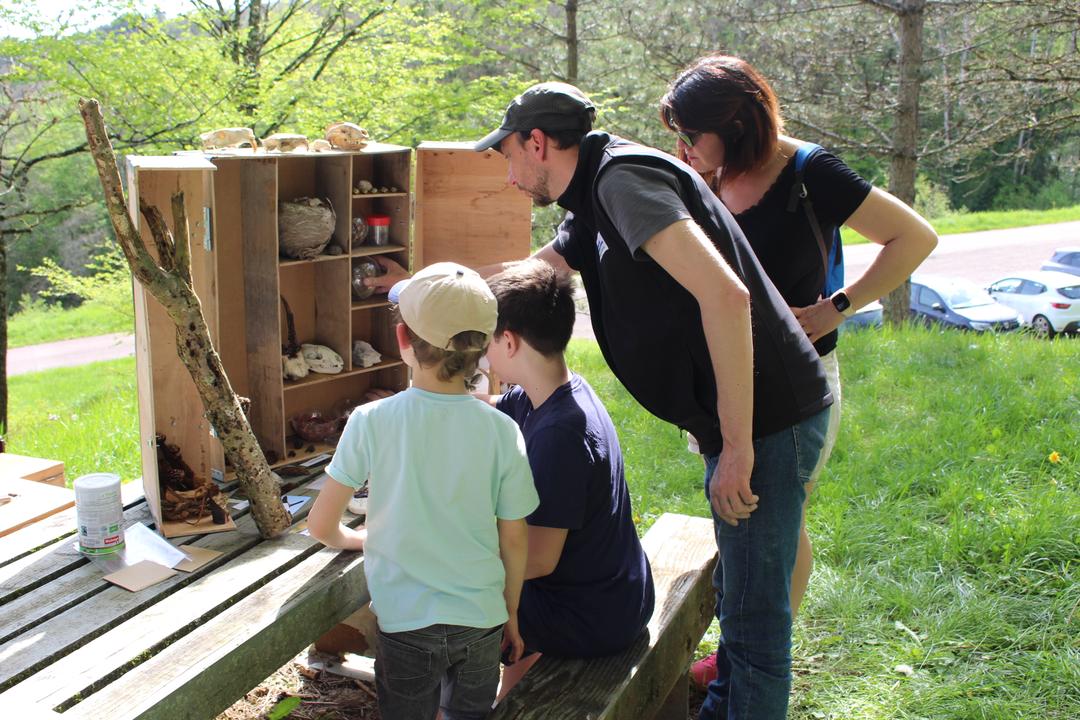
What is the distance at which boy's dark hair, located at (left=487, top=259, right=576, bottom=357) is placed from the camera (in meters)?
2.23

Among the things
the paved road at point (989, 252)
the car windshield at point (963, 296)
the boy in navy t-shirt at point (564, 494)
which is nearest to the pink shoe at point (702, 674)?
the boy in navy t-shirt at point (564, 494)

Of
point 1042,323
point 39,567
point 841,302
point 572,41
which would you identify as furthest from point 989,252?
point 39,567

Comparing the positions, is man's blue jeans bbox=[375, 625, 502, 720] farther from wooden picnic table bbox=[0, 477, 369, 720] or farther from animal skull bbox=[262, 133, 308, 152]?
animal skull bbox=[262, 133, 308, 152]

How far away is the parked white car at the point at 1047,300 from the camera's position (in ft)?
53.0

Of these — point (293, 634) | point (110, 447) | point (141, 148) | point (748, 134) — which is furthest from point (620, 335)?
point (141, 148)

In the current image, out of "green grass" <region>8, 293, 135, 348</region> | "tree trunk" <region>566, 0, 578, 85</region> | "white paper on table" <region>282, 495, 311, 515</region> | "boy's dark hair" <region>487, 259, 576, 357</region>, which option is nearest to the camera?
"boy's dark hair" <region>487, 259, 576, 357</region>

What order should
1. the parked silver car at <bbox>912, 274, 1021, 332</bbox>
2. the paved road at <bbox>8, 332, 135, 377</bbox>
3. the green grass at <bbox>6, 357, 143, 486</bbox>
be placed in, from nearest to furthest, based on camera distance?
the green grass at <bbox>6, 357, 143, 486</bbox>
the parked silver car at <bbox>912, 274, 1021, 332</bbox>
the paved road at <bbox>8, 332, 135, 377</bbox>

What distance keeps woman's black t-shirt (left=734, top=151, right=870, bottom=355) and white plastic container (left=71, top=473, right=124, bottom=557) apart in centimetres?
189

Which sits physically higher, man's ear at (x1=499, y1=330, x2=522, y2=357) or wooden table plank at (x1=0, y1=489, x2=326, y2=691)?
man's ear at (x1=499, y1=330, x2=522, y2=357)

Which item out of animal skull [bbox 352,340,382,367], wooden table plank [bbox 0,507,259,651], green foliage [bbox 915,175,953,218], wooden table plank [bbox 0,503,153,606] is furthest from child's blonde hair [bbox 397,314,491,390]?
green foliage [bbox 915,175,953,218]

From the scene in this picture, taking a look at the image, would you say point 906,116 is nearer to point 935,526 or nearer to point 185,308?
point 935,526

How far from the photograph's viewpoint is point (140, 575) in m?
2.42

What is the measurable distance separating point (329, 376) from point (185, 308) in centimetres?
112

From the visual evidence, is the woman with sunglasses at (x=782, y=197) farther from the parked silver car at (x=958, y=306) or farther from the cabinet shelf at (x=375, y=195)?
the parked silver car at (x=958, y=306)
